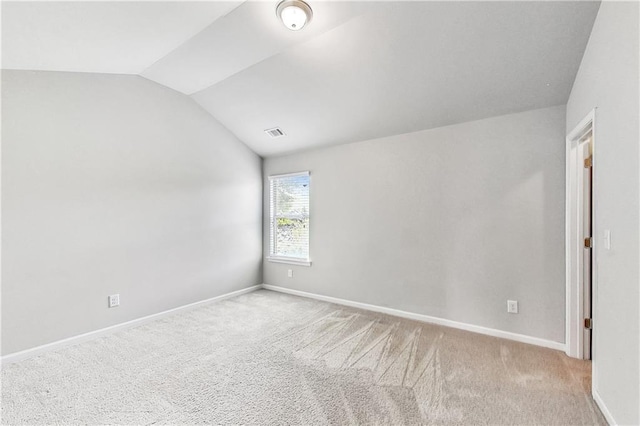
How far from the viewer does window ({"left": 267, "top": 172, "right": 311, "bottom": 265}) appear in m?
4.53

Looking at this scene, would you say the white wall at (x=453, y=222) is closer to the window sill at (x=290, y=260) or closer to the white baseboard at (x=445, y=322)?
the white baseboard at (x=445, y=322)

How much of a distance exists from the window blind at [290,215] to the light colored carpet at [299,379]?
1.60 m

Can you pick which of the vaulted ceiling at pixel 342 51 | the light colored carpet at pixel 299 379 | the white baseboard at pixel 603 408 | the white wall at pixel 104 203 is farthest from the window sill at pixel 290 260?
the white baseboard at pixel 603 408

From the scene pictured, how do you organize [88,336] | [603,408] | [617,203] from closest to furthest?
1. [617,203]
2. [603,408]
3. [88,336]

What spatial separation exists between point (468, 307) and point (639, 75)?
2403mm

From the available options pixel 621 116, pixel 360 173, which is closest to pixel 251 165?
pixel 360 173

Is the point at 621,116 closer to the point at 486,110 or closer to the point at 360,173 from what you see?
the point at 486,110

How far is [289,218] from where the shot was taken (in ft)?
15.5

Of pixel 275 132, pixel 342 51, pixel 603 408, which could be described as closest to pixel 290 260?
pixel 275 132

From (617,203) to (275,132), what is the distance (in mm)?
3571

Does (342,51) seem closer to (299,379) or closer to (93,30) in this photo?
(93,30)

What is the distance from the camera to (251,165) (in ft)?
15.6

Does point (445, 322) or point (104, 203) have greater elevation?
point (104, 203)

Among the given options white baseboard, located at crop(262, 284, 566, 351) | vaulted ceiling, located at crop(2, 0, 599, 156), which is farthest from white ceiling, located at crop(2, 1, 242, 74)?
white baseboard, located at crop(262, 284, 566, 351)
